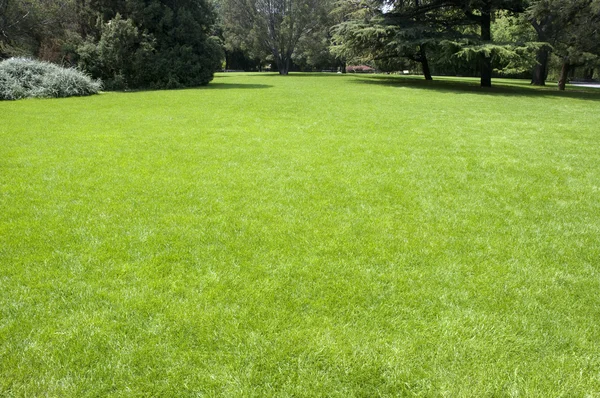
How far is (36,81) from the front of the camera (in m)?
16.1

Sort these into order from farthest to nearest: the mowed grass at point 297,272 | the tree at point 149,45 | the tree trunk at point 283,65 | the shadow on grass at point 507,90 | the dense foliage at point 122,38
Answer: the tree trunk at point 283,65, the dense foliage at point 122,38, the shadow on grass at point 507,90, the tree at point 149,45, the mowed grass at point 297,272

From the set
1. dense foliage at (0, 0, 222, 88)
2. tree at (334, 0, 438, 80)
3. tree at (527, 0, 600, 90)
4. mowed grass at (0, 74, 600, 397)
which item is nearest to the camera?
mowed grass at (0, 74, 600, 397)

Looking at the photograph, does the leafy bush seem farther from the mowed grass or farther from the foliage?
the mowed grass

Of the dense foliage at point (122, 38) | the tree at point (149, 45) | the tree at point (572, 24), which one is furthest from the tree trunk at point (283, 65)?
the tree at point (572, 24)

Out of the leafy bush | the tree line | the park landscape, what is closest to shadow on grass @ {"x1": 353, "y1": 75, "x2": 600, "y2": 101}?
the tree line

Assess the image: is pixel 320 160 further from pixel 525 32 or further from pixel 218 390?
pixel 525 32

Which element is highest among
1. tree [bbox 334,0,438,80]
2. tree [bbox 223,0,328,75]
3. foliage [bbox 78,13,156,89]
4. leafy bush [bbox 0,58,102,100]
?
tree [bbox 223,0,328,75]

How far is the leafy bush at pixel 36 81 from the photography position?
1512cm

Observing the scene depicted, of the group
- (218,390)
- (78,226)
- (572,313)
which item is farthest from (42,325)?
(572,313)

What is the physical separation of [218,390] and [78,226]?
2929 mm

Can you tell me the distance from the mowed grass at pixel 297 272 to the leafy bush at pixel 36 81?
33.4 feet

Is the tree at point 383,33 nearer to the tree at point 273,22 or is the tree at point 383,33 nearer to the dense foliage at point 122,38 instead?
the dense foliage at point 122,38

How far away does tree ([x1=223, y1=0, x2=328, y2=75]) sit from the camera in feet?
125

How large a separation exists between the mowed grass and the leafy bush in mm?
10190
